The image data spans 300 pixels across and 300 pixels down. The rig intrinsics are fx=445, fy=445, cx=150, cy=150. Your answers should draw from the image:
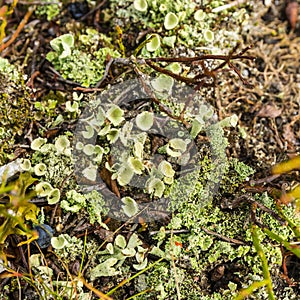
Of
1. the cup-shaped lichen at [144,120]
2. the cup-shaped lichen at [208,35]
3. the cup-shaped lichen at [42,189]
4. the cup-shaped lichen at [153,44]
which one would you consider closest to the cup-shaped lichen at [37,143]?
the cup-shaped lichen at [42,189]

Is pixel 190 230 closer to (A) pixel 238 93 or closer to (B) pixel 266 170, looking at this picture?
(B) pixel 266 170

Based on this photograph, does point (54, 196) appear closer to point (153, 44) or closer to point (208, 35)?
point (153, 44)

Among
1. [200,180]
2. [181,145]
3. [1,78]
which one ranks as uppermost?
[1,78]

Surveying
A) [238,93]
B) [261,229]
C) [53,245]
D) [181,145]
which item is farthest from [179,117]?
[53,245]

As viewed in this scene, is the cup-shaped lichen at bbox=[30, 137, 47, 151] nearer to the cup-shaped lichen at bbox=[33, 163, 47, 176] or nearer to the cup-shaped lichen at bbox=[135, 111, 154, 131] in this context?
the cup-shaped lichen at bbox=[33, 163, 47, 176]

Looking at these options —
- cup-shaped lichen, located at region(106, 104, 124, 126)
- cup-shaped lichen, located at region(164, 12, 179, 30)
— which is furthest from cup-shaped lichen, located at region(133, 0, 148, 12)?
cup-shaped lichen, located at region(106, 104, 124, 126)

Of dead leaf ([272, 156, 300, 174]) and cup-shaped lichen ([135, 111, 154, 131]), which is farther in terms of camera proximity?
cup-shaped lichen ([135, 111, 154, 131])

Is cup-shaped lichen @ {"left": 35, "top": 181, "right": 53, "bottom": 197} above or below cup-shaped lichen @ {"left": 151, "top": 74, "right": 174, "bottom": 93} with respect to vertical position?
below

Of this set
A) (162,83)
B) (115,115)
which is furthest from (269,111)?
(115,115)

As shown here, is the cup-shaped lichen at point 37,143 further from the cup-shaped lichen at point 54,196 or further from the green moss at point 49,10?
the green moss at point 49,10
